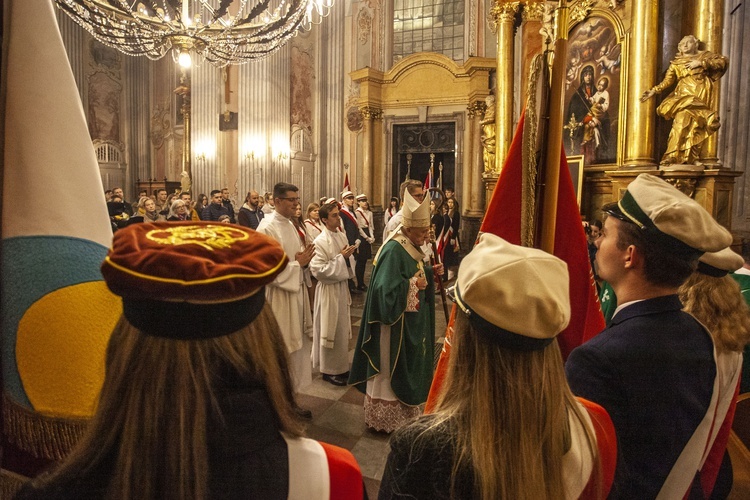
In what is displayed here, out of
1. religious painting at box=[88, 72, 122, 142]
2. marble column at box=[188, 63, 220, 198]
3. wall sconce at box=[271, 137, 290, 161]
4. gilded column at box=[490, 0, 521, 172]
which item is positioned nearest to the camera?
gilded column at box=[490, 0, 521, 172]

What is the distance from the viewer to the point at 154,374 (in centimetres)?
71

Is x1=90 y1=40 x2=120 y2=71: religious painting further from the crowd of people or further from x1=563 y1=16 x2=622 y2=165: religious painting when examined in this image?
the crowd of people

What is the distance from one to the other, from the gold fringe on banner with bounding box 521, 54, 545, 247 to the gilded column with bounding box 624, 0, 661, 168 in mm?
6913

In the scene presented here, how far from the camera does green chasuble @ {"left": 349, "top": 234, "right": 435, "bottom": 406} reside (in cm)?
355

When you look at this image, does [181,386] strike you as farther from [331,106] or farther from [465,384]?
[331,106]

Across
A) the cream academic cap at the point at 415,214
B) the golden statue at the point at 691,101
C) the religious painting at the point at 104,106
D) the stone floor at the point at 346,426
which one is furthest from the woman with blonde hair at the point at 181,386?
the religious painting at the point at 104,106

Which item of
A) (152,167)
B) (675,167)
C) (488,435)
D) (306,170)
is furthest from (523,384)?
(152,167)

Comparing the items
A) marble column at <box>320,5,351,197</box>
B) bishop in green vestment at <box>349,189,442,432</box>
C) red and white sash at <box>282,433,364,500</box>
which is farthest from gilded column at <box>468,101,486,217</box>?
red and white sash at <box>282,433,364,500</box>

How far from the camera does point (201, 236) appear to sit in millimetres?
817

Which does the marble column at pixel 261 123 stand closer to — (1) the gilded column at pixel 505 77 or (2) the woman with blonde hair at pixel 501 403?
(1) the gilded column at pixel 505 77

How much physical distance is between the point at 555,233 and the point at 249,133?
43.4 feet

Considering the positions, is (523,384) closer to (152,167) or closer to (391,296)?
(391,296)

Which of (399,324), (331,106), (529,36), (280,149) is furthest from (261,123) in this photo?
(399,324)

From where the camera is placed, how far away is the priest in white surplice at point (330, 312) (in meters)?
4.67
